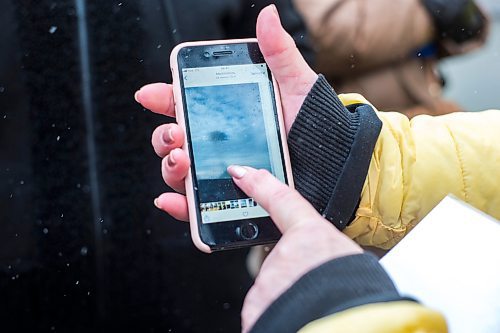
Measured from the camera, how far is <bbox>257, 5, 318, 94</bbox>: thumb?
2.27 feet

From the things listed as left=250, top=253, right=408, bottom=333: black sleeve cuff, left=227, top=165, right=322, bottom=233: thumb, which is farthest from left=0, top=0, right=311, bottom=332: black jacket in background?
left=250, top=253, right=408, bottom=333: black sleeve cuff

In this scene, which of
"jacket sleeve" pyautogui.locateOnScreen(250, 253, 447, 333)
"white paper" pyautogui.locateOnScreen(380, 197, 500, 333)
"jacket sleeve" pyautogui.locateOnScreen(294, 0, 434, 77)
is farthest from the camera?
"jacket sleeve" pyautogui.locateOnScreen(294, 0, 434, 77)

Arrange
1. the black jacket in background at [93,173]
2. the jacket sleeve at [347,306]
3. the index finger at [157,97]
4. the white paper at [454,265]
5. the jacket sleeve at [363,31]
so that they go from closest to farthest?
the jacket sleeve at [347,306] → the white paper at [454,265] → the index finger at [157,97] → the black jacket in background at [93,173] → the jacket sleeve at [363,31]

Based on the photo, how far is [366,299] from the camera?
48cm

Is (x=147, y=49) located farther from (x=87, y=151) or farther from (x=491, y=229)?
(x=491, y=229)

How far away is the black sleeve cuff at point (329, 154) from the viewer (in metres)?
0.71

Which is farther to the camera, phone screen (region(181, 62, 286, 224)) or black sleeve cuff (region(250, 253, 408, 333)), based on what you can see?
phone screen (region(181, 62, 286, 224))

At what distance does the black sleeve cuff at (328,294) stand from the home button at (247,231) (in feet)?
0.63

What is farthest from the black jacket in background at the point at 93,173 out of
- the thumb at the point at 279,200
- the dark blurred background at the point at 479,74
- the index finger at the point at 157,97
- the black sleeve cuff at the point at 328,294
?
the dark blurred background at the point at 479,74

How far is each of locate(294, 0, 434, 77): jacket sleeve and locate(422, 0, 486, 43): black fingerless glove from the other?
0.01 meters

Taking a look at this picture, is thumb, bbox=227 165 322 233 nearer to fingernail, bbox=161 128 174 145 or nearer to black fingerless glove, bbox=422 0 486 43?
fingernail, bbox=161 128 174 145

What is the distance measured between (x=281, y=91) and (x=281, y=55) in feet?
0.12

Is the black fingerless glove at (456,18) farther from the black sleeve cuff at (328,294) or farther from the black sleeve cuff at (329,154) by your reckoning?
the black sleeve cuff at (328,294)

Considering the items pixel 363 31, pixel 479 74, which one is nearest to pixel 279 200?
pixel 363 31
